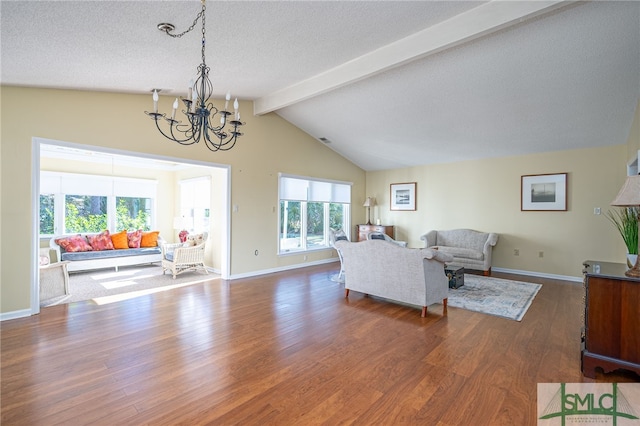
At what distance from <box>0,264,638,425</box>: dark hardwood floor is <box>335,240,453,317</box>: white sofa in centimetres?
24

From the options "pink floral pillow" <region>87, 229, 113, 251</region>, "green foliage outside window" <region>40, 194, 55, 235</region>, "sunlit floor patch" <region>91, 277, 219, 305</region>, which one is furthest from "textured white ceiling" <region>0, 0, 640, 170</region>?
"green foliage outside window" <region>40, 194, 55, 235</region>

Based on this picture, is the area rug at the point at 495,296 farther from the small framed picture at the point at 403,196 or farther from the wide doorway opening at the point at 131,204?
the wide doorway opening at the point at 131,204

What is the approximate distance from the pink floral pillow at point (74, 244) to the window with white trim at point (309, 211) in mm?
4151

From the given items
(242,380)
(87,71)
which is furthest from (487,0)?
(87,71)

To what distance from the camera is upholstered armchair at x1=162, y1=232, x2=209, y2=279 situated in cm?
599

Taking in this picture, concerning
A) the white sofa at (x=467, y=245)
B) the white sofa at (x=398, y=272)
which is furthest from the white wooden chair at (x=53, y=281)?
the white sofa at (x=467, y=245)

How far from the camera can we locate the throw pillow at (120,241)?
695 cm

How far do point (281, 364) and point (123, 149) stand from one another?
3.92 metres

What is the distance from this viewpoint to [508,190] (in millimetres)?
6535

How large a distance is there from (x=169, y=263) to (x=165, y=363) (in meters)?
3.89

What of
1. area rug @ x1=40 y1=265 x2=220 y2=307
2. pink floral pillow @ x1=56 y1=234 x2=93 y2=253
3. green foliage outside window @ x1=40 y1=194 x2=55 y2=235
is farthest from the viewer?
green foliage outside window @ x1=40 y1=194 x2=55 y2=235

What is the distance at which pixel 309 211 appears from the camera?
757 centimetres

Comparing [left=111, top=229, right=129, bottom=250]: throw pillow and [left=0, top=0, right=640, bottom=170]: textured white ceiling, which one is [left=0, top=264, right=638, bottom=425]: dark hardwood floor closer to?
[left=0, top=0, right=640, bottom=170]: textured white ceiling

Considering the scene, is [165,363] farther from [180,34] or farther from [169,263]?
[169,263]
